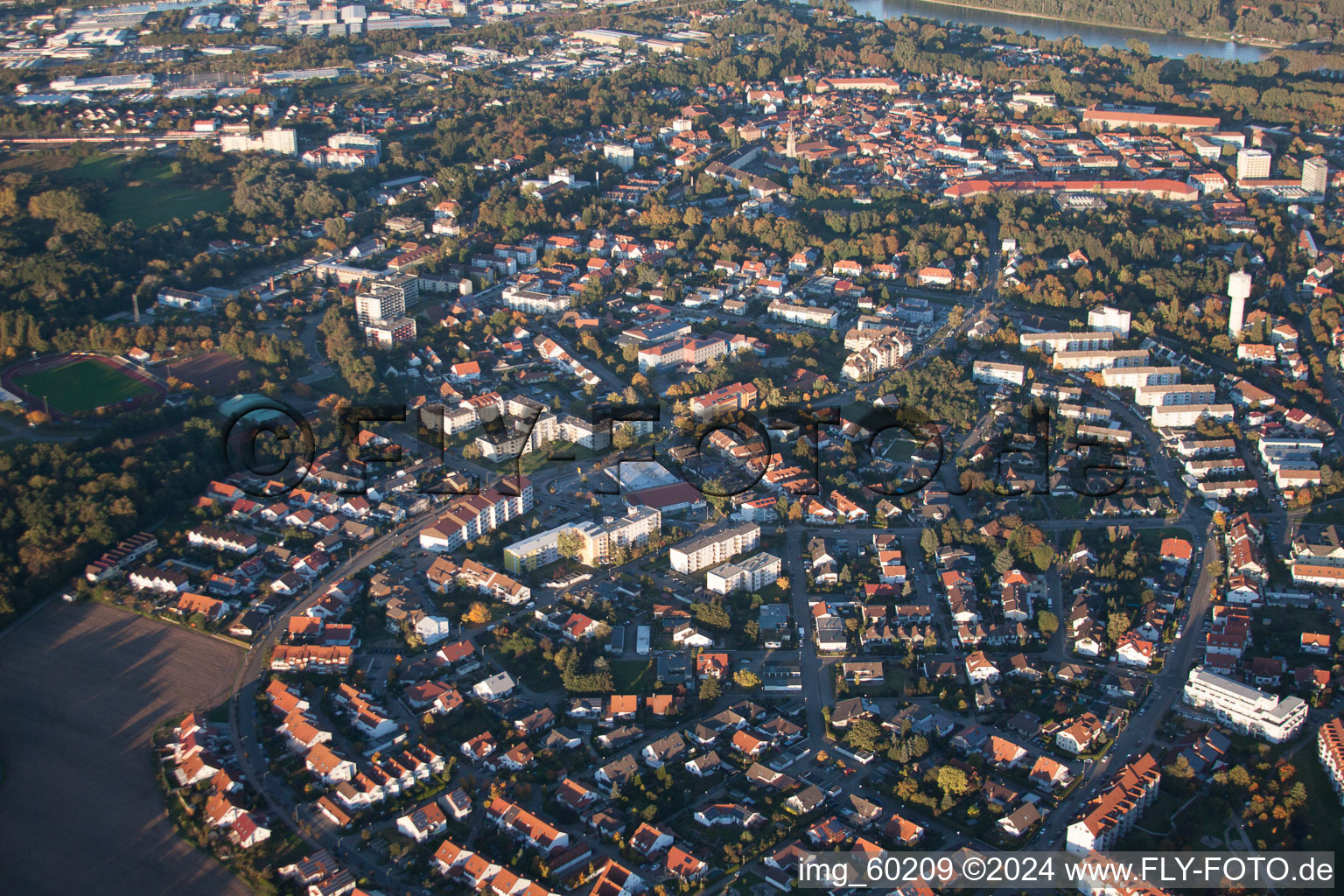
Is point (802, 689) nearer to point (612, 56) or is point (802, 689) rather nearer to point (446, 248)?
point (446, 248)

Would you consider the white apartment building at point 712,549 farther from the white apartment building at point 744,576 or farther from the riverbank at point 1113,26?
the riverbank at point 1113,26

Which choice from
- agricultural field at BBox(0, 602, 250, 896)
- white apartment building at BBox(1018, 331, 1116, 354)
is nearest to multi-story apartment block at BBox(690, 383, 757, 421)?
white apartment building at BBox(1018, 331, 1116, 354)

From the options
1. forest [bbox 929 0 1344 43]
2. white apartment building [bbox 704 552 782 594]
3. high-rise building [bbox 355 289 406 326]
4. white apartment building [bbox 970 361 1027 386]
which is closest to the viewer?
white apartment building [bbox 704 552 782 594]

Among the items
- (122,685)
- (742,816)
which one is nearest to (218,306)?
(122,685)

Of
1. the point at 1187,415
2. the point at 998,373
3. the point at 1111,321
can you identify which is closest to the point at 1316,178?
the point at 1111,321

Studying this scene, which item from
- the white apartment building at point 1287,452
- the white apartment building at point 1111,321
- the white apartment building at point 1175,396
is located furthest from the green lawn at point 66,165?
the white apartment building at point 1287,452

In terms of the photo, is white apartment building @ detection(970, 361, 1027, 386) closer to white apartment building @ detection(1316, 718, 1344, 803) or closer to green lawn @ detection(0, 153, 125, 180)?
white apartment building @ detection(1316, 718, 1344, 803)

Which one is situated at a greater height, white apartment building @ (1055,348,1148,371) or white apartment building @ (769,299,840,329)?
white apartment building @ (769,299,840,329)
